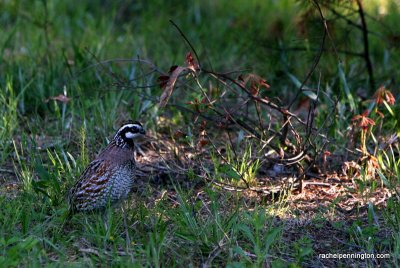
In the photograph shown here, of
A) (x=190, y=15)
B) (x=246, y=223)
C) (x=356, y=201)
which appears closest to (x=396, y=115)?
(x=356, y=201)

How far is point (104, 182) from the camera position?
5426 mm

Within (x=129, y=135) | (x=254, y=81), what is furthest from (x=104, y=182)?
(x=254, y=81)

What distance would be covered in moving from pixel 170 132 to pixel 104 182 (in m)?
1.34

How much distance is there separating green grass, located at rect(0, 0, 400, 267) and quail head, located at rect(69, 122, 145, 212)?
0.36 feet

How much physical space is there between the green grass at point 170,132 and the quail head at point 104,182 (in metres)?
0.11

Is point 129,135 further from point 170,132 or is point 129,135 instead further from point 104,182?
point 170,132

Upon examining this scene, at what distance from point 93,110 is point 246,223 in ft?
6.81

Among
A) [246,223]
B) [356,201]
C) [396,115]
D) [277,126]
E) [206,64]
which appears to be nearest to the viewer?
[246,223]

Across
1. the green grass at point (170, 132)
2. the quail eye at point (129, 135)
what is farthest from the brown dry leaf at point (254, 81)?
the quail eye at point (129, 135)

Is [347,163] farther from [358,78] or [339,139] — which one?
[358,78]

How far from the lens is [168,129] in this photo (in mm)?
6840

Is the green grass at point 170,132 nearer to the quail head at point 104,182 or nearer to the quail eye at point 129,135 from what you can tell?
the quail head at point 104,182

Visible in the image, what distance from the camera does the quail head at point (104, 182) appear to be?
536 centimetres

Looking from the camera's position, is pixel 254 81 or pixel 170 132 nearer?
pixel 254 81
